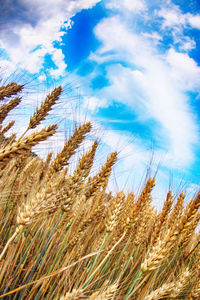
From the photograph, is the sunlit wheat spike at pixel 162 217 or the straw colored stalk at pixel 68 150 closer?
the straw colored stalk at pixel 68 150

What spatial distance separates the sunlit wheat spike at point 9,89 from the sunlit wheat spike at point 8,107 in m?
0.14

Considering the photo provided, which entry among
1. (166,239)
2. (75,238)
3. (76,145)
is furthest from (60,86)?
(166,239)

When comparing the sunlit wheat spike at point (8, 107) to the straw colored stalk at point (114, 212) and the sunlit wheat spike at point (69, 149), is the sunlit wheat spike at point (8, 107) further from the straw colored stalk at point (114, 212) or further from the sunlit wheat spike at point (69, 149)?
the straw colored stalk at point (114, 212)

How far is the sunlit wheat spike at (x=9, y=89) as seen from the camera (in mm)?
2938

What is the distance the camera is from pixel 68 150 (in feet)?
7.35

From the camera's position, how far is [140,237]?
3006 millimetres

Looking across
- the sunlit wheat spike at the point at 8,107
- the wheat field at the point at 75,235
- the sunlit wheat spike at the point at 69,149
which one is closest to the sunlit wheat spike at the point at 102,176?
the wheat field at the point at 75,235

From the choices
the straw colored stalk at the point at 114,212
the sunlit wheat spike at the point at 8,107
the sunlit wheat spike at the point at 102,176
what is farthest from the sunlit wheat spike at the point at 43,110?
the straw colored stalk at the point at 114,212

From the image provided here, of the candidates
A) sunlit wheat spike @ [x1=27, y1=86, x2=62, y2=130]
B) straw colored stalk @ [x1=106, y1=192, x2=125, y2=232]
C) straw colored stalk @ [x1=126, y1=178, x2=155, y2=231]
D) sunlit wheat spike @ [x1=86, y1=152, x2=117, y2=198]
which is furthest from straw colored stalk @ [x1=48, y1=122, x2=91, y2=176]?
straw colored stalk @ [x1=126, y1=178, x2=155, y2=231]

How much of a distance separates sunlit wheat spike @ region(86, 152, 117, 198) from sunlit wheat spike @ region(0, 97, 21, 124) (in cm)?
177

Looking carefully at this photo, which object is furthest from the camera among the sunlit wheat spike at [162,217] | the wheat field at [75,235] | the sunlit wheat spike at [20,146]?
the sunlit wheat spike at [162,217]

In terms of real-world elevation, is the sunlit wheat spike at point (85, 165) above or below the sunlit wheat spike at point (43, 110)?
below

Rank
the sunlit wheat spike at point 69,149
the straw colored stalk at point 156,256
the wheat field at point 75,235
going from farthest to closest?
1. the sunlit wheat spike at point 69,149
2. the straw colored stalk at point 156,256
3. the wheat field at point 75,235

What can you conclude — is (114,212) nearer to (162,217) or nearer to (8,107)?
(162,217)
